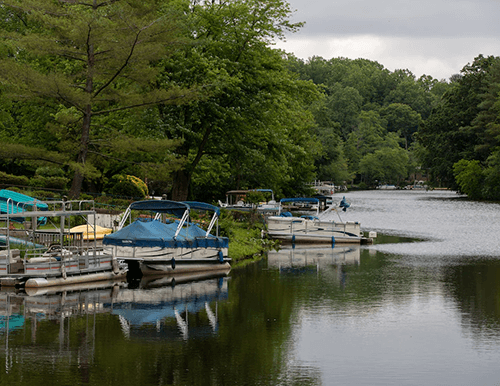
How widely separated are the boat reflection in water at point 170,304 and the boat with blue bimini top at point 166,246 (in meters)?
0.50

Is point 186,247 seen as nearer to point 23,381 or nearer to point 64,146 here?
point 64,146

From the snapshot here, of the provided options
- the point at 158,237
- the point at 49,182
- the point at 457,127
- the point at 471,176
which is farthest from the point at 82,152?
the point at 457,127

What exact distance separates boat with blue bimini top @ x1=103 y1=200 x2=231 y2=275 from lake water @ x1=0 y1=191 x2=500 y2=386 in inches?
42.1

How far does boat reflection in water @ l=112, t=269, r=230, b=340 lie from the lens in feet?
61.6

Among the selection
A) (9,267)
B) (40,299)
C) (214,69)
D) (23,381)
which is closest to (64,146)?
(214,69)

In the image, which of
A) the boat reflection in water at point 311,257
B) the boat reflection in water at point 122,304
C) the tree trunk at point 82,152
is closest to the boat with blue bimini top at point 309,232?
the boat reflection in water at point 311,257

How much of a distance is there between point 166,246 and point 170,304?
20.1 ft

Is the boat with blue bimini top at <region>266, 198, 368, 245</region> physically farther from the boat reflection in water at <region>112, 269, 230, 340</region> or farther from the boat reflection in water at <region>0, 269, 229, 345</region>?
the boat reflection in water at <region>0, 269, 229, 345</region>

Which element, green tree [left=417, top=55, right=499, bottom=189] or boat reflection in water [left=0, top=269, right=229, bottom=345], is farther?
green tree [left=417, top=55, right=499, bottom=189]

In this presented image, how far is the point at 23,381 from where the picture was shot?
13680 mm

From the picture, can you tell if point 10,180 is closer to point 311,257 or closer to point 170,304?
point 311,257

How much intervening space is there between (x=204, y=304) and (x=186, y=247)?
22.5ft

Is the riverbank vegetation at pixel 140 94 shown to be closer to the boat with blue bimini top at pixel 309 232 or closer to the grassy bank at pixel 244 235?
the grassy bank at pixel 244 235

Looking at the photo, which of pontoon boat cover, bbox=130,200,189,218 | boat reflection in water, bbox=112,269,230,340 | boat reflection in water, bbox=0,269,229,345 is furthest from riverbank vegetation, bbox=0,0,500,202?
boat reflection in water, bbox=0,269,229,345
